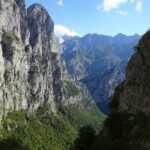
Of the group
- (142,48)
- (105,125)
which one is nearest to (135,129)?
(105,125)

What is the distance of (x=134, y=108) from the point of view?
7444 centimetres

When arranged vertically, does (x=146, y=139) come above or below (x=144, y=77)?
below

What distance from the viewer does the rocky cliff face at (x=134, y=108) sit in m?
64.0

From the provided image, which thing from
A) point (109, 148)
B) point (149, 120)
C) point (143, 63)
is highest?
point (143, 63)

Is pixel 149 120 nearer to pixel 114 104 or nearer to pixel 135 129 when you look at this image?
pixel 135 129

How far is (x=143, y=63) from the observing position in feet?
256

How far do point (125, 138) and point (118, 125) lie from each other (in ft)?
25.7

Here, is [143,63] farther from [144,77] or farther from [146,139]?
[146,139]

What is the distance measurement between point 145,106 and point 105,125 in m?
11.7

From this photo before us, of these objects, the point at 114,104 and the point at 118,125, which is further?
the point at 114,104

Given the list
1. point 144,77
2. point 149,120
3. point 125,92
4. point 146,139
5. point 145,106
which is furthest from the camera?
point 125,92

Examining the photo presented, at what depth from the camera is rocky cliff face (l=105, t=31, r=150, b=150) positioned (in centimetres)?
6401

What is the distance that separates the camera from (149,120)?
214ft

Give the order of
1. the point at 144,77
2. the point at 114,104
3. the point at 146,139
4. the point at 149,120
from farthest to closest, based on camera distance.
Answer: the point at 114,104, the point at 144,77, the point at 149,120, the point at 146,139
